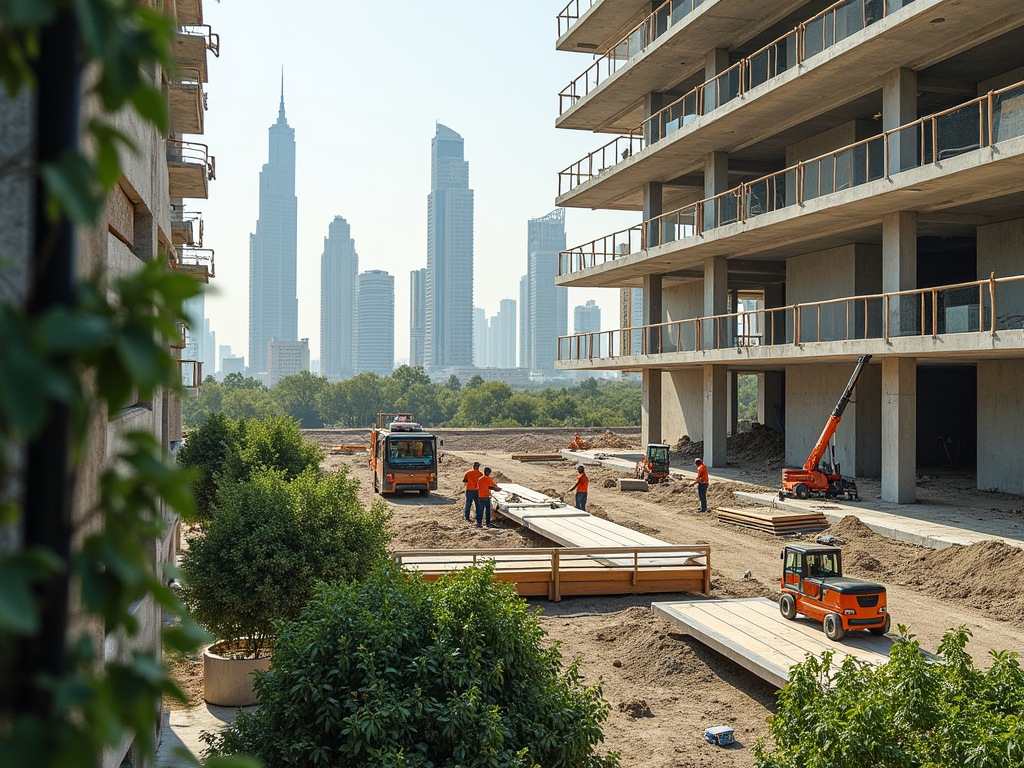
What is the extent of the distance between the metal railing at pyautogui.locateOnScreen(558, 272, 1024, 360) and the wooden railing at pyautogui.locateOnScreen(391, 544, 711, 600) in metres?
9.83

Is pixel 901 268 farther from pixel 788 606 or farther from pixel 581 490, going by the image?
pixel 788 606

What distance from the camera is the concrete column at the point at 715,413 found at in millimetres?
35156

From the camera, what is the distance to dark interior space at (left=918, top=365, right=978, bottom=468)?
37.6 metres

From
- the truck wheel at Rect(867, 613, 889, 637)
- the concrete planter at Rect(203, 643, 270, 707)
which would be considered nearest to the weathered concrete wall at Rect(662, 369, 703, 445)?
the truck wheel at Rect(867, 613, 889, 637)

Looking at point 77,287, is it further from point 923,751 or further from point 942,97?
point 942,97

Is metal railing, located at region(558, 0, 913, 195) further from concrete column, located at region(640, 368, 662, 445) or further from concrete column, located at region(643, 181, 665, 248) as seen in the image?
concrete column, located at region(640, 368, 662, 445)

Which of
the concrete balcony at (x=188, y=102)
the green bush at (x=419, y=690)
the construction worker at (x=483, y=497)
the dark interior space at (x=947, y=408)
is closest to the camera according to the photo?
the green bush at (x=419, y=690)

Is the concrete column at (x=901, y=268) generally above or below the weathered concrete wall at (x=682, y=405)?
above

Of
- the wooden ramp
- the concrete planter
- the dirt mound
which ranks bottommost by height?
the concrete planter

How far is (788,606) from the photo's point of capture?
13383 millimetres

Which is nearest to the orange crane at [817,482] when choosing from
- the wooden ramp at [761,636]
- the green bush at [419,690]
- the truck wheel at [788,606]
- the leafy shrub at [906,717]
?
the wooden ramp at [761,636]

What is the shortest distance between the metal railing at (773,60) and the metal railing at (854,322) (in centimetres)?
780

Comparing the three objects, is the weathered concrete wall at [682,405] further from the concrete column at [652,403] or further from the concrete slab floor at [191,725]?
the concrete slab floor at [191,725]

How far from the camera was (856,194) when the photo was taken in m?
23.3
